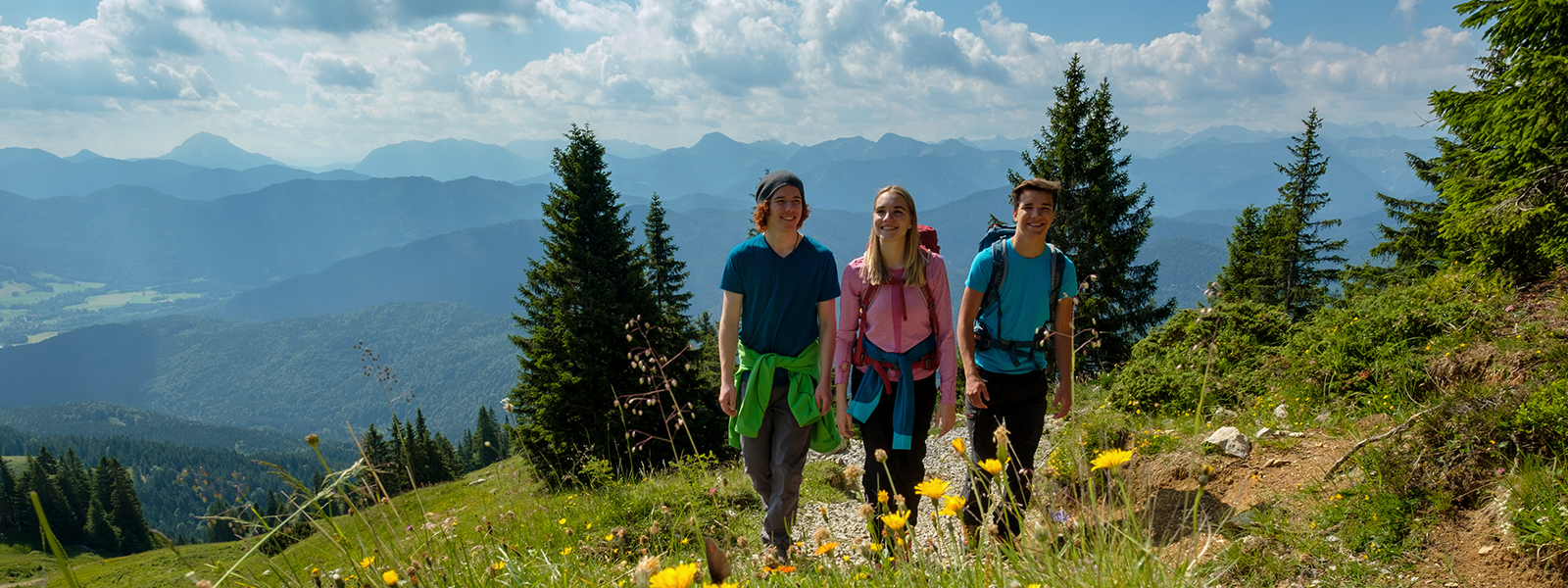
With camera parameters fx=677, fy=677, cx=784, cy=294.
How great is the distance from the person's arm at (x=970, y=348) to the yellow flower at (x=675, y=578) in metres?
2.55

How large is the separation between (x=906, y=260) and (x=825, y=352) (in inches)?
27.6

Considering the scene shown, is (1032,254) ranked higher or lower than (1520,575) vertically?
higher

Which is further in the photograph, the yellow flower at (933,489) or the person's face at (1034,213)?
the person's face at (1034,213)

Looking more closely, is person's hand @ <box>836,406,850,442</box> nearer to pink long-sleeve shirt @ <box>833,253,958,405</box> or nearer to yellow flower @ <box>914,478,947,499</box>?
pink long-sleeve shirt @ <box>833,253,958,405</box>

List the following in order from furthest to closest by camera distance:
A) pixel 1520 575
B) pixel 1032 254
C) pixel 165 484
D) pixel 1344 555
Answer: pixel 165 484 → pixel 1032 254 → pixel 1344 555 → pixel 1520 575

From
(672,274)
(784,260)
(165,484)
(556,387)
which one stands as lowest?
(165,484)

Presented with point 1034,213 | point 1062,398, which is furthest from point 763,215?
point 1062,398

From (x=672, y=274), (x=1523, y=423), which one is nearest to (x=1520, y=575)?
(x=1523, y=423)

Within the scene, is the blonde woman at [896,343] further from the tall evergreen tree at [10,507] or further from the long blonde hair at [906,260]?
the tall evergreen tree at [10,507]

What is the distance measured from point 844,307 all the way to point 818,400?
0.56m

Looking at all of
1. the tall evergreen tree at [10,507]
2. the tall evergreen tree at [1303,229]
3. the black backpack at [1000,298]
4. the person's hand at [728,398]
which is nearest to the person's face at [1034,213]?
the black backpack at [1000,298]

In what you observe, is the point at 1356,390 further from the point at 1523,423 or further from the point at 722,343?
the point at 722,343

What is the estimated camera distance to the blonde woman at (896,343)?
3.69 metres

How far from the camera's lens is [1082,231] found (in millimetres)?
18578
